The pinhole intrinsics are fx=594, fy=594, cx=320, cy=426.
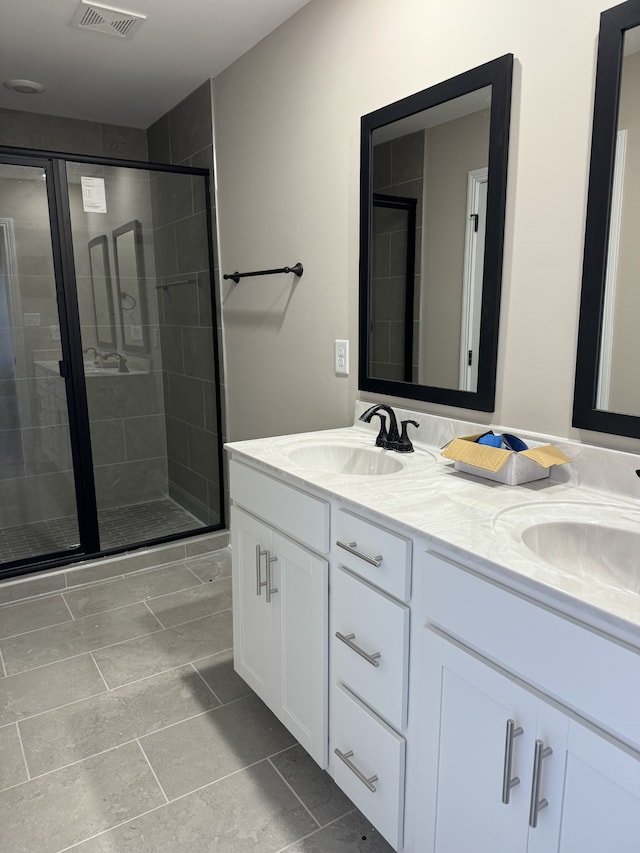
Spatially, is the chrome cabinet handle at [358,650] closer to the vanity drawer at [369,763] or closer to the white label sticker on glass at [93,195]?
the vanity drawer at [369,763]

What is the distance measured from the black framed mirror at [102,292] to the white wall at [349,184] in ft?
1.90

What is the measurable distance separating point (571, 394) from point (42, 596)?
246 cm

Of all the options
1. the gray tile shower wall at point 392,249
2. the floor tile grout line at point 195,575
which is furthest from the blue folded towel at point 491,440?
the floor tile grout line at point 195,575

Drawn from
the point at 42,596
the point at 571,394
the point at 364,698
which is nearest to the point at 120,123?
the point at 42,596

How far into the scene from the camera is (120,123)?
11.6ft

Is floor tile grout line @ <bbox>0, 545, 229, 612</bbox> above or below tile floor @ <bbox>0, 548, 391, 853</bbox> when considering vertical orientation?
above

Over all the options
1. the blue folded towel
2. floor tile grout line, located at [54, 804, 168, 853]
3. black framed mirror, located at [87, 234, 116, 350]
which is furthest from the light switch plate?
floor tile grout line, located at [54, 804, 168, 853]

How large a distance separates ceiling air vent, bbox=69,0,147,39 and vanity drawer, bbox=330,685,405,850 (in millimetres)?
2454

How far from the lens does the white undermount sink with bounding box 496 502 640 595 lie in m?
1.19

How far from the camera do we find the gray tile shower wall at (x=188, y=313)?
10.0 ft

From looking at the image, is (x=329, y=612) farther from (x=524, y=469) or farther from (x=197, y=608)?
(x=197, y=608)

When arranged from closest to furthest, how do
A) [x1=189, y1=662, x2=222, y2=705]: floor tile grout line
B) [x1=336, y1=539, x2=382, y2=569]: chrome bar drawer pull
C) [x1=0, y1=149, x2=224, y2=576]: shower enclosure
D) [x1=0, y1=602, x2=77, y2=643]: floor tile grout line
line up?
1. [x1=336, y1=539, x2=382, y2=569]: chrome bar drawer pull
2. [x1=189, y1=662, x2=222, y2=705]: floor tile grout line
3. [x1=0, y1=602, x2=77, y2=643]: floor tile grout line
4. [x1=0, y1=149, x2=224, y2=576]: shower enclosure

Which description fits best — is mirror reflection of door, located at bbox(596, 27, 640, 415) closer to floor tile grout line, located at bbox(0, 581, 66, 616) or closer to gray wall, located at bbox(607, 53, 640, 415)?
gray wall, located at bbox(607, 53, 640, 415)

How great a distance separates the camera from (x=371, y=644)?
1355 mm
